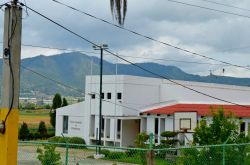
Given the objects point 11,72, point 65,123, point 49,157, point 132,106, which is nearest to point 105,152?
point 132,106

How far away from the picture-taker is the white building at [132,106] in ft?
142

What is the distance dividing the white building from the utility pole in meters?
30.9

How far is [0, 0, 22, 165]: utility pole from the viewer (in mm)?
9688

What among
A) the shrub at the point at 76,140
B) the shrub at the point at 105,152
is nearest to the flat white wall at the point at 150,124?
the shrub at the point at 105,152

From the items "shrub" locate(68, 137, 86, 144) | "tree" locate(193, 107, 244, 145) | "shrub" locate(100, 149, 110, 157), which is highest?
"tree" locate(193, 107, 244, 145)

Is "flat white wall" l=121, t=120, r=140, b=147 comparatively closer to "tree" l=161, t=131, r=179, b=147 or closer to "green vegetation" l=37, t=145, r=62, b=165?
"tree" l=161, t=131, r=179, b=147

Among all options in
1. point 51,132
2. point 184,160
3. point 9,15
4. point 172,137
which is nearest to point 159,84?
point 172,137

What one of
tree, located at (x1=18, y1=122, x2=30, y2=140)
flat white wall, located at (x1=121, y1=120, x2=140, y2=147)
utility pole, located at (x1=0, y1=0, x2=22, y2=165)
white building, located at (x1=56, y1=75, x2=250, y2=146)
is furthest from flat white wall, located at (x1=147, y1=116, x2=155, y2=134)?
utility pole, located at (x1=0, y1=0, x2=22, y2=165)

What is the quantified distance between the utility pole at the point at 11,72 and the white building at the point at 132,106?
3088 centimetres

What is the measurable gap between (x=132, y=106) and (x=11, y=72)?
116 feet

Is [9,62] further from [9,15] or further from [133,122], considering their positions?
[133,122]

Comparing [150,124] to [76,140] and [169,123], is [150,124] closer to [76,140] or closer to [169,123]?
[169,123]

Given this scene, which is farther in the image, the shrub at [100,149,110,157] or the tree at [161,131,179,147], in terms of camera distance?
the tree at [161,131,179,147]

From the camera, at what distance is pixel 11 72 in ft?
32.2
